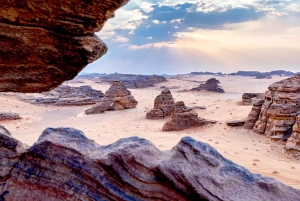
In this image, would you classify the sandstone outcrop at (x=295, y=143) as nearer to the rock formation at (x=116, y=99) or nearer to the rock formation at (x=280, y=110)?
the rock formation at (x=280, y=110)

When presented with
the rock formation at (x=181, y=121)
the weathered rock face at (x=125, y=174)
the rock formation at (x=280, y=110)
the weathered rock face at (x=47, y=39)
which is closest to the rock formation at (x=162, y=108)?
the rock formation at (x=181, y=121)

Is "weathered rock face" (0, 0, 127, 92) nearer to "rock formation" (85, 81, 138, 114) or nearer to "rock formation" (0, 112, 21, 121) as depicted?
"rock formation" (0, 112, 21, 121)

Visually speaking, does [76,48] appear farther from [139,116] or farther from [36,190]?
[139,116]

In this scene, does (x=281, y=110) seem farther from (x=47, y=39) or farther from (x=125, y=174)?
(x=47, y=39)

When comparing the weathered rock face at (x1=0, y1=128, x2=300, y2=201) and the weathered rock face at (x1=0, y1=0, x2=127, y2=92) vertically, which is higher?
the weathered rock face at (x1=0, y1=0, x2=127, y2=92)

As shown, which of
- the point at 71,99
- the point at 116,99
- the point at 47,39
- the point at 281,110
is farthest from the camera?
the point at 71,99

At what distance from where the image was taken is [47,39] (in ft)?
11.7

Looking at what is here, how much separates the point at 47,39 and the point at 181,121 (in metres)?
11.5

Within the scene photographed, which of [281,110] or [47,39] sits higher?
[47,39]

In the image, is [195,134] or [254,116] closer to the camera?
[195,134]

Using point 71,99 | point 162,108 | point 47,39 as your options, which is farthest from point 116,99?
point 47,39

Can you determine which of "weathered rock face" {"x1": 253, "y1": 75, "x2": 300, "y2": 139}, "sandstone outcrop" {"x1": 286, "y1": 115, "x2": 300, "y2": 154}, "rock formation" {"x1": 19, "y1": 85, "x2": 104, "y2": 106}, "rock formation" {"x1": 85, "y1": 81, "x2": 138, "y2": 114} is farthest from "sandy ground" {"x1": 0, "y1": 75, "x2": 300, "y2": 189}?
"rock formation" {"x1": 19, "y1": 85, "x2": 104, "y2": 106}

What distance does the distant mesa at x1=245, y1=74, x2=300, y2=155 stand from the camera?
11.6 meters

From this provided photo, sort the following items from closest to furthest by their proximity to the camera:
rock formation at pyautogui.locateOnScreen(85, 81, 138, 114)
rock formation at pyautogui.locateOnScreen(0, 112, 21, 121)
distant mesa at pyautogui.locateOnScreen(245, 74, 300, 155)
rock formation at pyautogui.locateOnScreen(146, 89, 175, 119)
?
distant mesa at pyautogui.locateOnScreen(245, 74, 300, 155), rock formation at pyautogui.locateOnScreen(146, 89, 175, 119), rock formation at pyautogui.locateOnScreen(0, 112, 21, 121), rock formation at pyautogui.locateOnScreen(85, 81, 138, 114)
